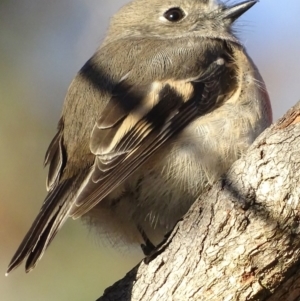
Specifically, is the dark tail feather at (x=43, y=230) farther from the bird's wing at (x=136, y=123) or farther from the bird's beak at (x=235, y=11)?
the bird's beak at (x=235, y=11)

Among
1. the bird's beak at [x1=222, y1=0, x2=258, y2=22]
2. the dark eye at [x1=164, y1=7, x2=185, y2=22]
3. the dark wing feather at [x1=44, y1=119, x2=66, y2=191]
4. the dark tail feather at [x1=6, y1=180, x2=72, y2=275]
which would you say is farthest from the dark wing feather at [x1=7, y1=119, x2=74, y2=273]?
the bird's beak at [x1=222, y1=0, x2=258, y2=22]

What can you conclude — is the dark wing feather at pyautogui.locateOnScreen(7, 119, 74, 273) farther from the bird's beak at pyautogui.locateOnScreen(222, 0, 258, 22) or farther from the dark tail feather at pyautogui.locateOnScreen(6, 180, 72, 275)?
the bird's beak at pyautogui.locateOnScreen(222, 0, 258, 22)

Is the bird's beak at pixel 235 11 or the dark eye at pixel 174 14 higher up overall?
the dark eye at pixel 174 14

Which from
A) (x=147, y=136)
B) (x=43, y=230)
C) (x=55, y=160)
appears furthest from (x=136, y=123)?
(x=43, y=230)

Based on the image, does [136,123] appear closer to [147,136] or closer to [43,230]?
[147,136]

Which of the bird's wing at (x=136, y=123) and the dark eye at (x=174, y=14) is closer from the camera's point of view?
the bird's wing at (x=136, y=123)

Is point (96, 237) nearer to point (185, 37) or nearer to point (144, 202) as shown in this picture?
point (144, 202)

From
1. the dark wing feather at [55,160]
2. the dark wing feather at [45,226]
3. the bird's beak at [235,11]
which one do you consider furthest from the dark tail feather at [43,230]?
the bird's beak at [235,11]

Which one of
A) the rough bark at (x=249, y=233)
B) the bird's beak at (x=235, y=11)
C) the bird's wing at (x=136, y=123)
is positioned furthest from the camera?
the bird's beak at (x=235, y=11)
